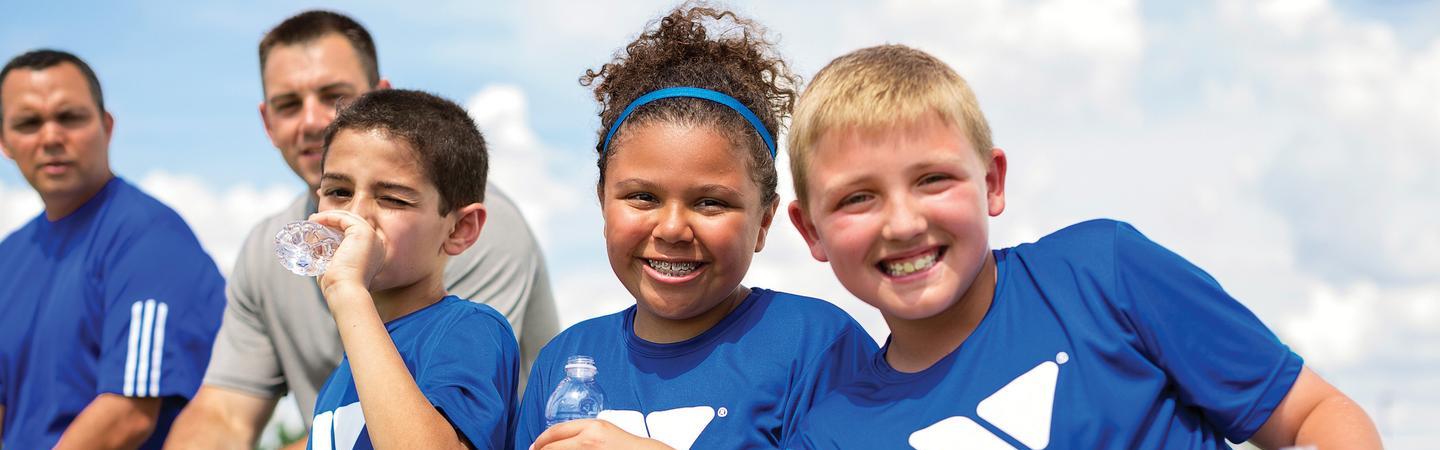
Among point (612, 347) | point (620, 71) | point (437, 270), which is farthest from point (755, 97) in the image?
point (437, 270)

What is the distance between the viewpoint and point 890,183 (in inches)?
112

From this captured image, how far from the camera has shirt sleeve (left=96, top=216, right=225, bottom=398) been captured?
5711 mm

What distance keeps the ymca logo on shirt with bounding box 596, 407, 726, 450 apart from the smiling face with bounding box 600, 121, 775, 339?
11.4 inches

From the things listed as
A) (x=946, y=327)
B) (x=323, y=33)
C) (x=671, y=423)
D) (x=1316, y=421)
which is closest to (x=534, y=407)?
(x=671, y=423)

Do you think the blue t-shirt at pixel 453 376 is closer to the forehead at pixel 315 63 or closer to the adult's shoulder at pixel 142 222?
the forehead at pixel 315 63

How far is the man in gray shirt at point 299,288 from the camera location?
16.5ft

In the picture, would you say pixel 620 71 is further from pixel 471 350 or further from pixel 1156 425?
pixel 1156 425

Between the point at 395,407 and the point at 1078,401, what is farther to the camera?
the point at 395,407

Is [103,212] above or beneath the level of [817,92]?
beneath

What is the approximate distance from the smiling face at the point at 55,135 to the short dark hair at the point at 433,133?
2.98 meters

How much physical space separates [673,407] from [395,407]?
683mm

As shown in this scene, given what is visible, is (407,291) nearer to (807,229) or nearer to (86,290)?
(807,229)

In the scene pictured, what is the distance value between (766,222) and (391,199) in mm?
1056

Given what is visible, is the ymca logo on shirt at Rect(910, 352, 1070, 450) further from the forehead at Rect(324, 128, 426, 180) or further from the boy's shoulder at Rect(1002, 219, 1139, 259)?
the forehead at Rect(324, 128, 426, 180)
